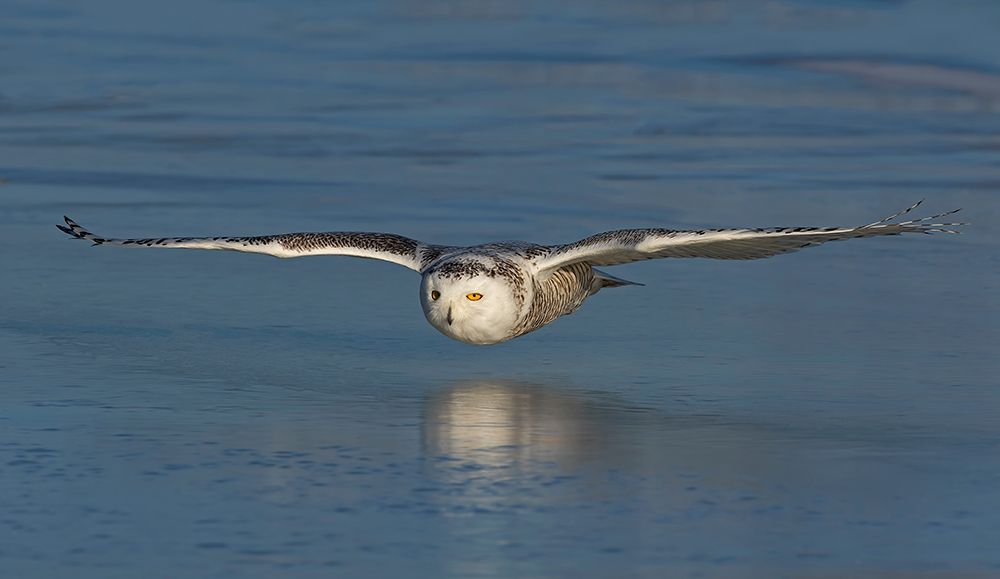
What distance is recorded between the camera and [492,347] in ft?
40.4

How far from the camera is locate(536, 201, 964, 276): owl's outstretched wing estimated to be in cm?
1095

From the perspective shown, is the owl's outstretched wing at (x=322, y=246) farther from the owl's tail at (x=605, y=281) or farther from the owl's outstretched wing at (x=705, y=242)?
the owl's tail at (x=605, y=281)

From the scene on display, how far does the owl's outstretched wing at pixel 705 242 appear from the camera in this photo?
10945 mm

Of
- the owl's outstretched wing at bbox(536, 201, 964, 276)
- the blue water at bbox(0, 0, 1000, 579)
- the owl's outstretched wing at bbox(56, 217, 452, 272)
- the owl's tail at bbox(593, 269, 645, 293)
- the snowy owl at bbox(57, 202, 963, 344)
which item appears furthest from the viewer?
the owl's tail at bbox(593, 269, 645, 293)

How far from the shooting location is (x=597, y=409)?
→ 1017 cm

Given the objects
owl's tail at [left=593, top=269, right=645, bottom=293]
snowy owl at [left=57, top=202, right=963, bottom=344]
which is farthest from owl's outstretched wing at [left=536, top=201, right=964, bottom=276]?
owl's tail at [left=593, top=269, right=645, bottom=293]

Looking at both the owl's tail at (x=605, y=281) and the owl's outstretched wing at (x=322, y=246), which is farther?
the owl's tail at (x=605, y=281)

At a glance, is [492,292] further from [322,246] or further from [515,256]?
[322,246]

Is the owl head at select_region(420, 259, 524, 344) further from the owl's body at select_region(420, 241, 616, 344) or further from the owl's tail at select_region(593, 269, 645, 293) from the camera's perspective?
the owl's tail at select_region(593, 269, 645, 293)

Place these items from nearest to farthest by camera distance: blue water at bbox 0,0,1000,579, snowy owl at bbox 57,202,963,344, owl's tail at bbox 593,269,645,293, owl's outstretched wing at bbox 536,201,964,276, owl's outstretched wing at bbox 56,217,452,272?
blue water at bbox 0,0,1000,579, owl's outstretched wing at bbox 536,201,964,276, snowy owl at bbox 57,202,963,344, owl's outstretched wing at bbox 56,217,452,272, owl's tail at bbox 593,269,645,293

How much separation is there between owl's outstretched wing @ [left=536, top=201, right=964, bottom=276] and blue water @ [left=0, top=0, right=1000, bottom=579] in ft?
1.71

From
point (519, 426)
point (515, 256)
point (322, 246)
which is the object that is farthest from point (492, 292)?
point (519, 426)

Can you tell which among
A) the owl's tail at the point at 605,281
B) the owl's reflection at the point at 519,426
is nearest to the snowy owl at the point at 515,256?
the owl's tail at the point at 605,281

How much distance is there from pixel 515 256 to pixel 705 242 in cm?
128
